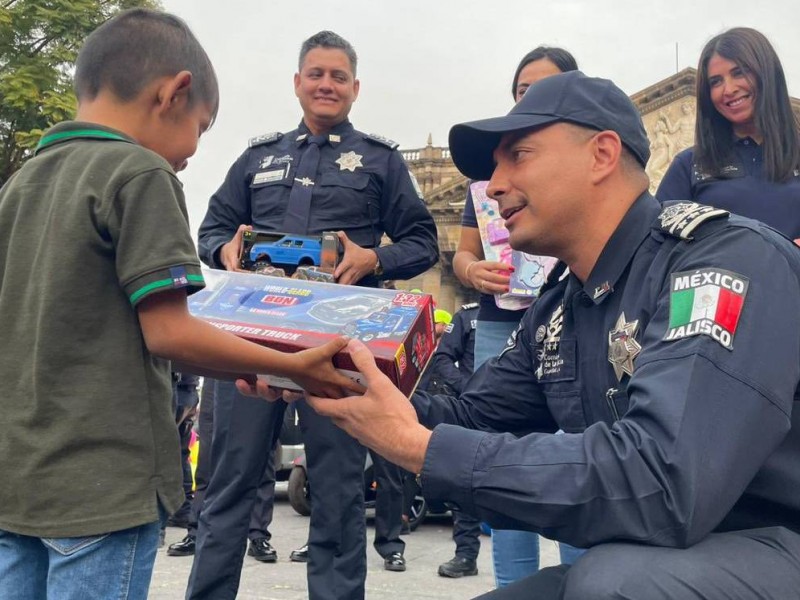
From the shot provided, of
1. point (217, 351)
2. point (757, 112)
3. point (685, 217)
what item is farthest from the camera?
point (757, 112)

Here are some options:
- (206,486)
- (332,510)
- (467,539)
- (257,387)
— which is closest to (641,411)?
(257,387)

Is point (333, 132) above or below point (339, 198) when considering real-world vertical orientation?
above

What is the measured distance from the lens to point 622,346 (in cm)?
214

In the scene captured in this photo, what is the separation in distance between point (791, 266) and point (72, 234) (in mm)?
1585

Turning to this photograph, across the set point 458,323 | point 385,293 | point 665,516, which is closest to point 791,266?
point 665,516

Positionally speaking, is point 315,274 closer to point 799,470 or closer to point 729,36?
point 799,470

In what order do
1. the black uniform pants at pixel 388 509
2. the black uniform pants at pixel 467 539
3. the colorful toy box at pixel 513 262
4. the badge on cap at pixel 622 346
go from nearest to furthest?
the badge on cap at pixel 622 346 < the colorful toy box at pixel 513 262 < the black uniform pants at pixel 467 539 < the black uniform pants at pixel 388 509

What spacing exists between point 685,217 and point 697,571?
0.78 metres

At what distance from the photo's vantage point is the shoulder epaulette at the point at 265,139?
14.2 feet

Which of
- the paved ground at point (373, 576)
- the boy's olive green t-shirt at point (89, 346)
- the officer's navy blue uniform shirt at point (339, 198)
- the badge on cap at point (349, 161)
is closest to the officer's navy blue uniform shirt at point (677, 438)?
the boy's olive green t-shirt at point (89, 346)

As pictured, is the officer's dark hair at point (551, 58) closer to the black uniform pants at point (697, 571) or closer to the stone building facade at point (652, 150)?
the black uniform pants at point (697, 571)

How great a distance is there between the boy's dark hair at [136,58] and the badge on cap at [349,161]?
65.2 inches

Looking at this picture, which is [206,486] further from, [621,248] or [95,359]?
[621,248]

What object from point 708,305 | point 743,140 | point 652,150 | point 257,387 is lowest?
point 652,150
